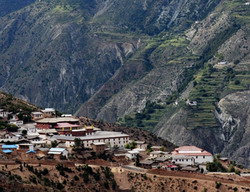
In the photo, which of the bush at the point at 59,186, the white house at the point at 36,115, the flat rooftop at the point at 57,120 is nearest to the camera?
the bush at the point at 59,186

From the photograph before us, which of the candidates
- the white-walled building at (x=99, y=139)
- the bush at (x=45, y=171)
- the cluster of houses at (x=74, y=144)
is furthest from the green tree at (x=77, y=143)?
the bush at (x=45, y=171)

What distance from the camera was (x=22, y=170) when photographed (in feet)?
371

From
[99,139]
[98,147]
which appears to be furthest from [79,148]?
[99,139]

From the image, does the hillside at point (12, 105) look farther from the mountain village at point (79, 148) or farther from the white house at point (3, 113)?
the mountain village at point (79, 148)

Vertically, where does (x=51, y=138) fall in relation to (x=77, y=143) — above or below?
above

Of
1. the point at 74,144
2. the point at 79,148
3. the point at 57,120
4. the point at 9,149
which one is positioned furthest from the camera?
the point at 57,120

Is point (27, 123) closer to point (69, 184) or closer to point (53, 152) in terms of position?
point (53, 152)

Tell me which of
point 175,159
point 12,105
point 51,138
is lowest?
point 175,159

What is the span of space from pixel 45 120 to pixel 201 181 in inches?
1282

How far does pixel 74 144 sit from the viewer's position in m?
129

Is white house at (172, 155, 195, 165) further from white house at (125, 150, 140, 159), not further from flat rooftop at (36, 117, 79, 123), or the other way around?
flat rooftop at (36, 117, 79, 123)

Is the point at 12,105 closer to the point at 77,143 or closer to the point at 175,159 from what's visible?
the point at 77,143

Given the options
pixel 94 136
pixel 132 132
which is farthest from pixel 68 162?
pixel 132 132

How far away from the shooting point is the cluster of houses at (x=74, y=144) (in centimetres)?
12375
